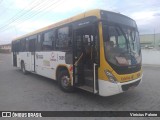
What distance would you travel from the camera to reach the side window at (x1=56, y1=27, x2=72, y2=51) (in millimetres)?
6980

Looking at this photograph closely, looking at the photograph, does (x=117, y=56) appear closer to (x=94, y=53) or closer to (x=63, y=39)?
(x=94, y=53)

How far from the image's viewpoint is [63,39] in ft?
24.0

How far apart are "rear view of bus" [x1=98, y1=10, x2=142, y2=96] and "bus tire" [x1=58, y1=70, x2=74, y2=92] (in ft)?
6.22

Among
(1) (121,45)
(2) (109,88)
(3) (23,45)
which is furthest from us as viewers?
(3) (23,45)

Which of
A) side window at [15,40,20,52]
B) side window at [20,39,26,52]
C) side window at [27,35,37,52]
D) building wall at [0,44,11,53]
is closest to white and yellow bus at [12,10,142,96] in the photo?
side window at [27,35,37,52]

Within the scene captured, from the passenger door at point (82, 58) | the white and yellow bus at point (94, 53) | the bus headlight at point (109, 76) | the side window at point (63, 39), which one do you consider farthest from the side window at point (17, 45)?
the bus headlight at point (109, 76)

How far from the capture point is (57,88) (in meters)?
8.10

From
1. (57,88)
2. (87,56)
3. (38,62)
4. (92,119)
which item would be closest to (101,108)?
(92,119)

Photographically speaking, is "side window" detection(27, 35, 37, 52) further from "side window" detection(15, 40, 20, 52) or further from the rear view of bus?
the rear view of bus

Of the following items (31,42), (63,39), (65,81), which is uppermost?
(31,42)

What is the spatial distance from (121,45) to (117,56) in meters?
0.52

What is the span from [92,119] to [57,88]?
3.77 m

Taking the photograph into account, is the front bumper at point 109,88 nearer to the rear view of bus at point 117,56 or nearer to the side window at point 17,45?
the rear view of bus at point 117,56

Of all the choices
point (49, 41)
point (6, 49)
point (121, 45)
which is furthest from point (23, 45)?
point (6, 49)
